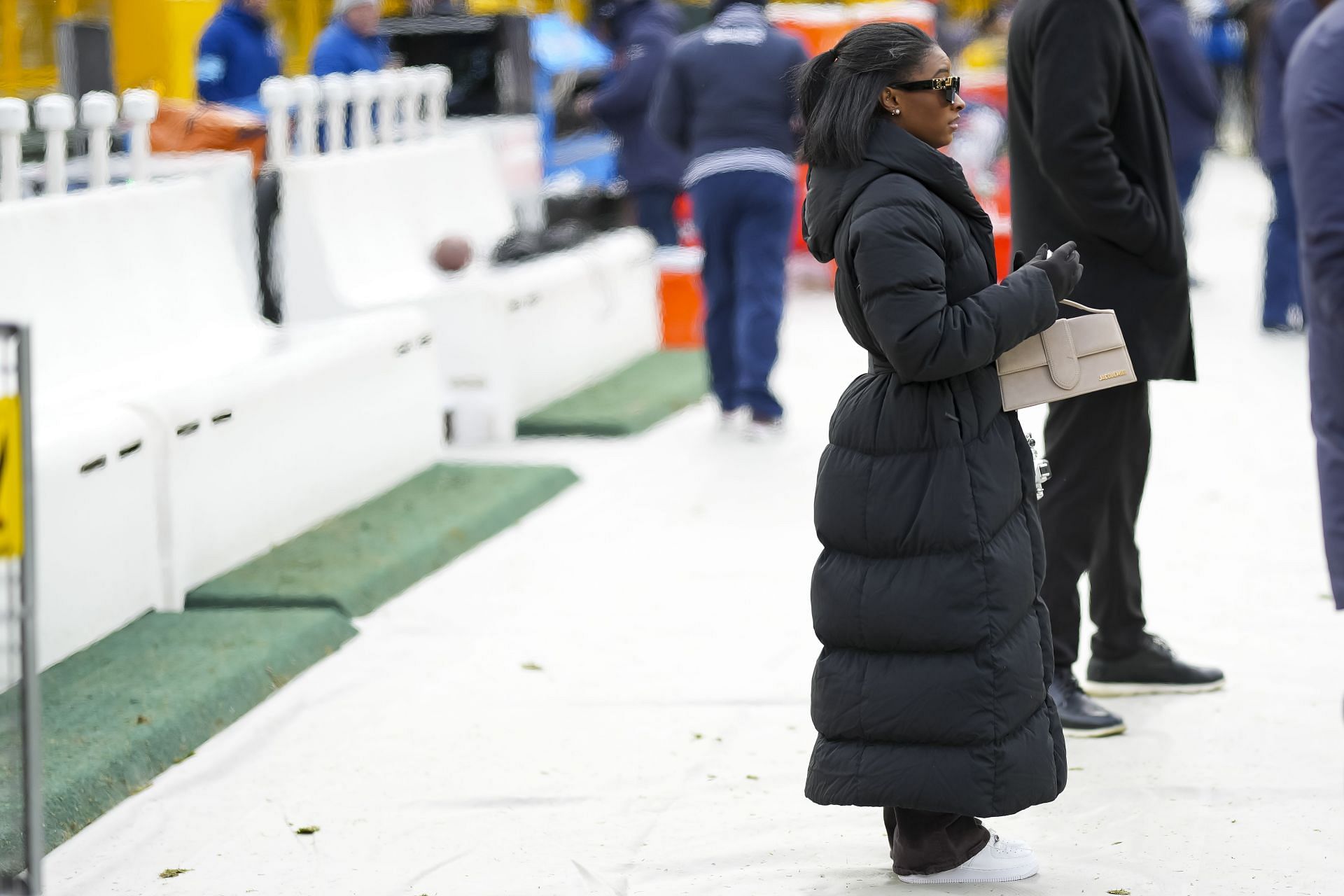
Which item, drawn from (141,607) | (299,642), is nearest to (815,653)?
(299,642)

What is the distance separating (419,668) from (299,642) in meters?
0.35

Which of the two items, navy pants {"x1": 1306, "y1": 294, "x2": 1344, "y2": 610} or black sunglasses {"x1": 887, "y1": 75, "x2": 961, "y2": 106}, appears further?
navy pants {"x1": 1306, "y1": 294, "x2": 1344, "y2": 610}

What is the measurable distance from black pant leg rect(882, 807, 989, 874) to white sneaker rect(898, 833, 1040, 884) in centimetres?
1

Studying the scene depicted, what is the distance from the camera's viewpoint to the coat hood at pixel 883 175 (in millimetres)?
3439

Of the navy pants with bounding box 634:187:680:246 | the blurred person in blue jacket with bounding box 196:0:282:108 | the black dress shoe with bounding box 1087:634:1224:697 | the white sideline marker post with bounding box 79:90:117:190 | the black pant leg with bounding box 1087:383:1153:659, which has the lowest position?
the black dress shoe with bounding box 1087:634:1224:697

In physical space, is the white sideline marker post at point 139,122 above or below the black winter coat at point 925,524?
above

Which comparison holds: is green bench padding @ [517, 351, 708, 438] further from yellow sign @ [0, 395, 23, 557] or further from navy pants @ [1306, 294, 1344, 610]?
yellow sign @ [0, 395, 23, 557]

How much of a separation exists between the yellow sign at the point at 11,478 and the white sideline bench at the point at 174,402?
208cm

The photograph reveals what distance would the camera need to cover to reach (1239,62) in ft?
77.0

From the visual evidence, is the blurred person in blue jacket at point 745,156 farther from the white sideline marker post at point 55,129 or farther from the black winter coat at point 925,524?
the black winter coat at point 925,524

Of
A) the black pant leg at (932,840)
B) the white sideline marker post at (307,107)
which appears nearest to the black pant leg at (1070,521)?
the black pant leg at (932,840)

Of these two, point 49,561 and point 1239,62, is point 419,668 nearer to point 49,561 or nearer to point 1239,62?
point 49,561

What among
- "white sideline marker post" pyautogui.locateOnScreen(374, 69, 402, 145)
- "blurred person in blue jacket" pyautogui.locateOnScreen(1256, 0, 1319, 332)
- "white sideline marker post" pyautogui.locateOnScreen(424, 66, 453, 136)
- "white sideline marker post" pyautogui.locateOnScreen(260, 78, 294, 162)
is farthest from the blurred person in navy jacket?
"white sideline marker post" pyautogui.locateOnScreen(424, 66, 453, 136)

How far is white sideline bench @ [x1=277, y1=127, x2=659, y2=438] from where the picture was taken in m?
8.38
